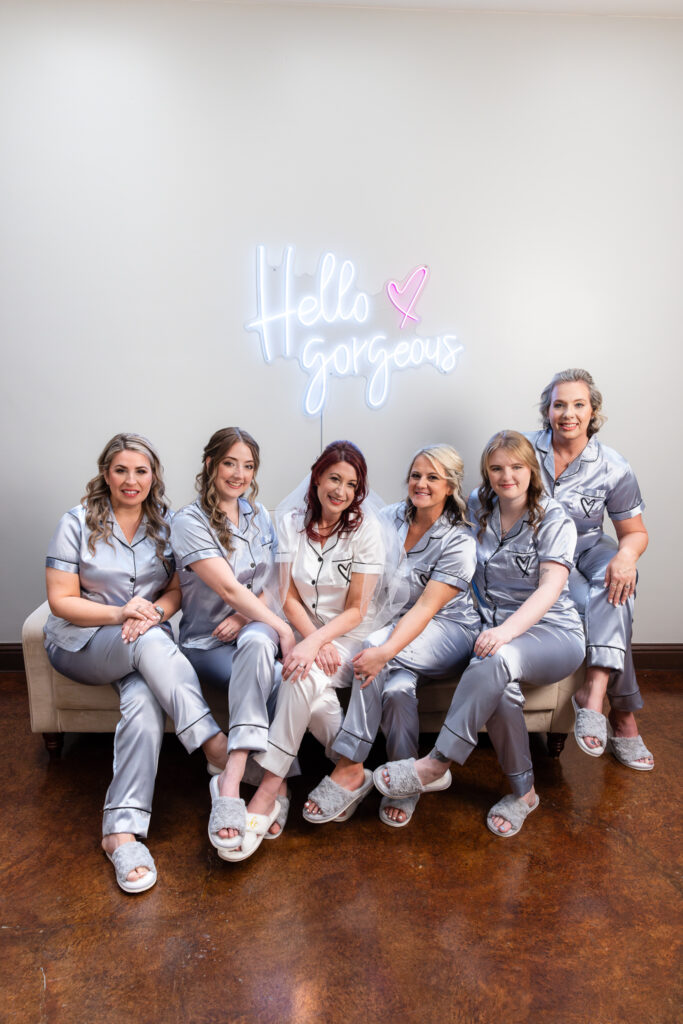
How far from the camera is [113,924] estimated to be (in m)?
1.79

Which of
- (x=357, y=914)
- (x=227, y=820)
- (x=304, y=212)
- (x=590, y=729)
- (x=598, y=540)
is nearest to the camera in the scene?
(x=357, y=914)

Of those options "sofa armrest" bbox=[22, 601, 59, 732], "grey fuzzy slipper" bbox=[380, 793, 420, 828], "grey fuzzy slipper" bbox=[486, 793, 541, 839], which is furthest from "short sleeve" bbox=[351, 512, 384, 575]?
"sofa armrest" bbox=[22, 601, 59, 732]

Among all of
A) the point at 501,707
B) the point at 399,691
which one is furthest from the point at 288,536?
the point at 501,707

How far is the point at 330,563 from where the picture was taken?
2379 mm

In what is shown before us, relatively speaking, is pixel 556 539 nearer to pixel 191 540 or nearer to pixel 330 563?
pixel 330 563

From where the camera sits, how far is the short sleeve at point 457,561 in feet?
7.77

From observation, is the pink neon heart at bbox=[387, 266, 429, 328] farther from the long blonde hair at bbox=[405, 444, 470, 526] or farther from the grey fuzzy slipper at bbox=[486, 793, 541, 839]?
the grey fuzzy slipper at bbox=[486, 793, 541, 839]

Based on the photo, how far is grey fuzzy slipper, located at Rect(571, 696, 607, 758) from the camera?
7.68ft

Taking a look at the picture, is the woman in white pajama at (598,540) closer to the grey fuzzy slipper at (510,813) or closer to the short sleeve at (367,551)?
the grey fuzzy slipper at (510,813)

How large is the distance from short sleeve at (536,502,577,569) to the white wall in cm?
86

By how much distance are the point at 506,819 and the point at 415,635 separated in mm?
621

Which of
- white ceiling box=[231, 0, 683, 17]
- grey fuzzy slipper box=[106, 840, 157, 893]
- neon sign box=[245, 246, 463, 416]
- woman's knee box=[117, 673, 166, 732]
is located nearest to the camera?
grey fuzzy slipper box=[106, 840, 157, 893]

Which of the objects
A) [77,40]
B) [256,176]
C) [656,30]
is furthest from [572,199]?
[77,40]

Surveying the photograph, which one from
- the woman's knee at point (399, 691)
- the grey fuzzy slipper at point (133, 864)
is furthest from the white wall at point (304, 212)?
the grey fuzzy slipper at point (133, 864)
